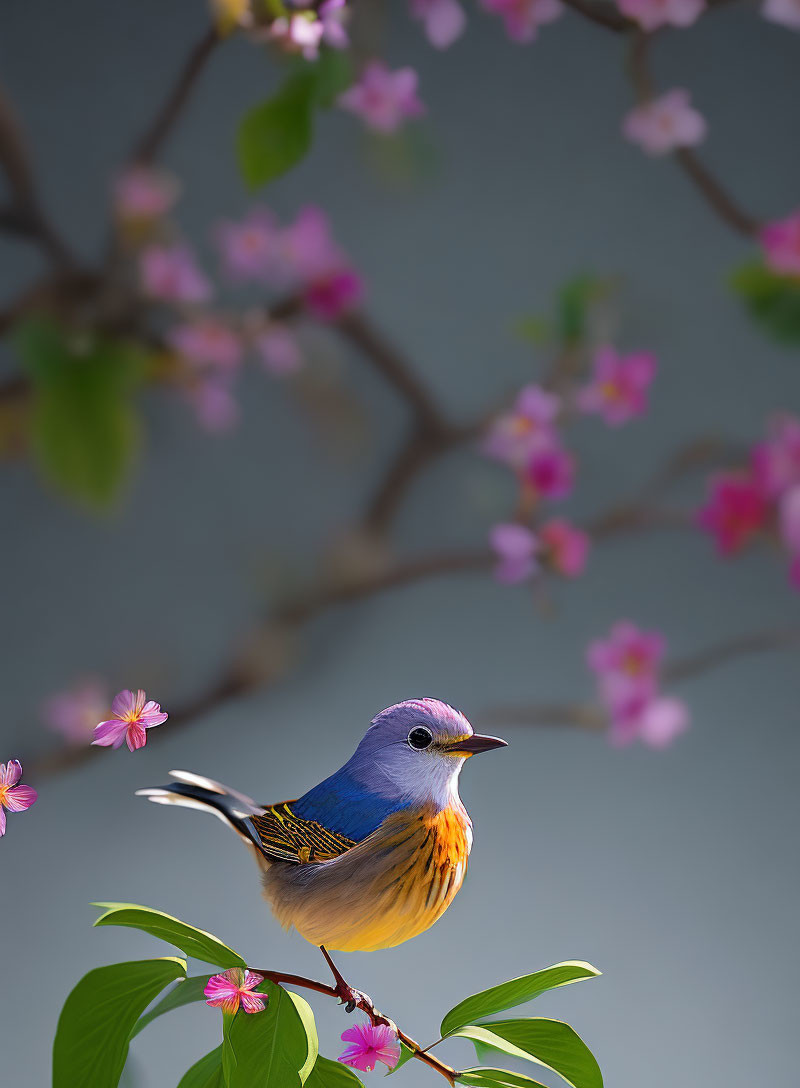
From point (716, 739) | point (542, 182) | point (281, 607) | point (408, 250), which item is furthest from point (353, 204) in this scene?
point (716, 739)

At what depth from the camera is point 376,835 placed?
34cm

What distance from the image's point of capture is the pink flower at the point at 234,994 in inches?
12.5

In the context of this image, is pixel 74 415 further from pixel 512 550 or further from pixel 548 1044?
pixel 548 1044

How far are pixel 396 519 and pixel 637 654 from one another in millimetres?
240

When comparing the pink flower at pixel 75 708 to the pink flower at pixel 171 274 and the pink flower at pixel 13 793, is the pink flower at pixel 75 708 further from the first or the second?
the pink flower at pixel 13 793

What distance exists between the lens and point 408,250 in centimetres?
80

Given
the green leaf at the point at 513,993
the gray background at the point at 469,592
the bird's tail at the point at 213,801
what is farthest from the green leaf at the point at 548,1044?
the gray background at the point at 469,592

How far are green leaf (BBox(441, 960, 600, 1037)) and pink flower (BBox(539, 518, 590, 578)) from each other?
486 mm

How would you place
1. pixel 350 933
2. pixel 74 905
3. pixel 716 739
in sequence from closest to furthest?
1. pixel 350 933
2. pixel 74 905
3. pixel 716 739

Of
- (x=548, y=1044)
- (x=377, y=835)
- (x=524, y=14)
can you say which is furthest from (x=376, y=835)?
(x=524, y=14)

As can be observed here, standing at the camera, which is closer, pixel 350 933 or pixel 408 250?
pixel 350 933

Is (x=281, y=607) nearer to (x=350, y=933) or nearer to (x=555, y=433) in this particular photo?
(x=555, y=433)

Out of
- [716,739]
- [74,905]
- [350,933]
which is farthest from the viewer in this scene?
[716,739]

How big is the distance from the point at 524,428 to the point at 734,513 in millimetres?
207
